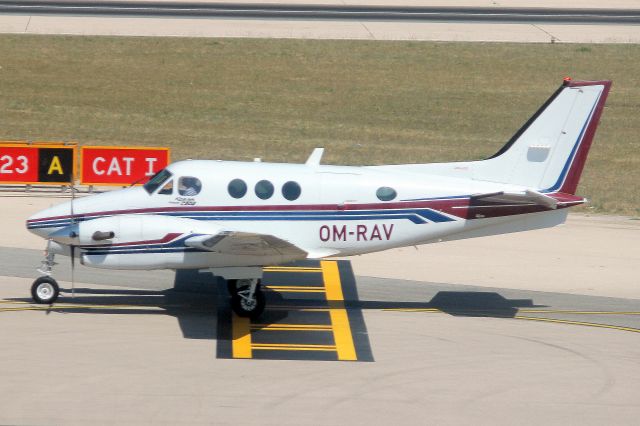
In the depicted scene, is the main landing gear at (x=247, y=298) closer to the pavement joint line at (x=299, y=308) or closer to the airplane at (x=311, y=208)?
the airplane at (x=311, y=208)

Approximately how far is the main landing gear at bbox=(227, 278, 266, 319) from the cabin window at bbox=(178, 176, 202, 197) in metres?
1.81

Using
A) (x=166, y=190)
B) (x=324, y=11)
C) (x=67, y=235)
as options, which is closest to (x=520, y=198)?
(x=166, y=190)

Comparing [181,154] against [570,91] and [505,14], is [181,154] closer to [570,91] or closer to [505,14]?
[570,91]

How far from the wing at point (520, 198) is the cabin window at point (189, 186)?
517cm

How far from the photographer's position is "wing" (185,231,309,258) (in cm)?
1800

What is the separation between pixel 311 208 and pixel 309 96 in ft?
85.6

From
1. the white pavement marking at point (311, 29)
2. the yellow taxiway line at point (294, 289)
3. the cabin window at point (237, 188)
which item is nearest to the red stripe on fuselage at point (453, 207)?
the cabin window at point (237, 188)

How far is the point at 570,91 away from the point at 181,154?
1888 centimetres

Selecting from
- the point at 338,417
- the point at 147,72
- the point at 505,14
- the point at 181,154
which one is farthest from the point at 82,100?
the point at 338,417

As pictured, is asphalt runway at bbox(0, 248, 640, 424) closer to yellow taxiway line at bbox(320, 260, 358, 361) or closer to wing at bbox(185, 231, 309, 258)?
yellow taxiway line at bbox(320, 260, 358, 361)

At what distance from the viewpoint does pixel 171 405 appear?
50.3 ft

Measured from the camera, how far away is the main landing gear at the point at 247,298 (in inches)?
767

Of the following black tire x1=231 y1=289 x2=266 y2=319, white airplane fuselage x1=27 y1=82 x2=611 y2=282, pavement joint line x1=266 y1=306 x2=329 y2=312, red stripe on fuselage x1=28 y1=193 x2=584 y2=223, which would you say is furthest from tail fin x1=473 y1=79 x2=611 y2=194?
black tire x1=231 y1=289 x2=266 y2=319

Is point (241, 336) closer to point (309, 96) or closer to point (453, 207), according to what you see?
point (453, 207)
